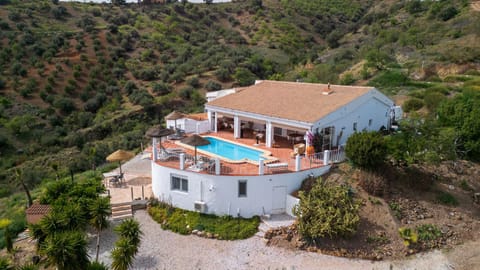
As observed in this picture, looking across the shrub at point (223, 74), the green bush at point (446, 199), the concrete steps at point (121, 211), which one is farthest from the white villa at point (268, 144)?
the shrub at point (223, 74)

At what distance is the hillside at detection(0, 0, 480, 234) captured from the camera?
3694cm

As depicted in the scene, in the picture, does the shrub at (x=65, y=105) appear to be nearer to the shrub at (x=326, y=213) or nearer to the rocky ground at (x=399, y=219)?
the rocky ground at (x=399, y=219)

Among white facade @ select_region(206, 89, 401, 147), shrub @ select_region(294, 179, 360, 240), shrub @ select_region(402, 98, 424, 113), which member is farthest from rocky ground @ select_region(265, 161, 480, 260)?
shrub @ select_region(402, 98, 424, 113)

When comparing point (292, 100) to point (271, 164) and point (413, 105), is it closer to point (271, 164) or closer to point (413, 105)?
point (271, 164)

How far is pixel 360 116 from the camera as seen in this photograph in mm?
23141

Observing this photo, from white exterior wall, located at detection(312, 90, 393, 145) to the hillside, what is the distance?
699 centimetres

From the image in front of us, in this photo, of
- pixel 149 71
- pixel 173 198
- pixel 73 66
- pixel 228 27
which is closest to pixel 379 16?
pixel 228 27

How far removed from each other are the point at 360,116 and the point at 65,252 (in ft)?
61.1

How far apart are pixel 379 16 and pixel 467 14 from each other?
68.5ft

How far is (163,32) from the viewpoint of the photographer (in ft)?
225

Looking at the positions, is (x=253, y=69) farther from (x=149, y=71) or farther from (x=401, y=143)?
(x=401, y=143)

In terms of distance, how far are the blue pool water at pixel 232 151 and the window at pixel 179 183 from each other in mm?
3253

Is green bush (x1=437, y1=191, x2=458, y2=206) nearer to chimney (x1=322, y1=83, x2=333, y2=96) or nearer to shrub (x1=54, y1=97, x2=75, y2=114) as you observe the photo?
chimney (x1=322, y1=83, x2=333, y2=96)

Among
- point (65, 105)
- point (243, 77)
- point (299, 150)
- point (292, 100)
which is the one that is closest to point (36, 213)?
point (299, 150)
